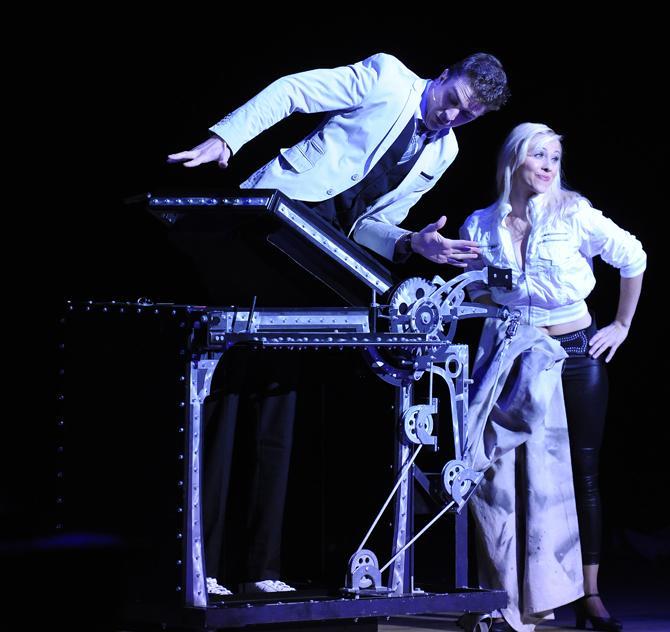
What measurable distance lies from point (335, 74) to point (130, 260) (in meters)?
1.24

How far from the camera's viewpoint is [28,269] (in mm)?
4207

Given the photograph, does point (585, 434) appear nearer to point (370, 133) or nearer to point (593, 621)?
point (593, 621)

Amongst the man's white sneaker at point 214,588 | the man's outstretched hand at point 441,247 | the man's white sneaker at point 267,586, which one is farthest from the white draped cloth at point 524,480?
the man's white sneaker at point 214,588

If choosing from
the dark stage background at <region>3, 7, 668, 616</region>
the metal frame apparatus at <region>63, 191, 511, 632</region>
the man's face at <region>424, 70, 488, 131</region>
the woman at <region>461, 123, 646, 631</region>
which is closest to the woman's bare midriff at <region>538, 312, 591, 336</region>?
the woman at <region>461, 123, 646, 631</region>

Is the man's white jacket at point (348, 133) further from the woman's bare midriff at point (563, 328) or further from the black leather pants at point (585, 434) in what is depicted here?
the black leather pants at point (585, 434)

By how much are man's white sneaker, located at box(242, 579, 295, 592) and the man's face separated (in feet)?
4.36

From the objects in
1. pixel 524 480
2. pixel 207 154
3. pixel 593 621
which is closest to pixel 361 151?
pixel 207 154

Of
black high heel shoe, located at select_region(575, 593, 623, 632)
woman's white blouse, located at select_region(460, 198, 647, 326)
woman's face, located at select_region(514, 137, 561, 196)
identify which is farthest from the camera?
woman's face, located at select_region(514, 137, 561, 196)

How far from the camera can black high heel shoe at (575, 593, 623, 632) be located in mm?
3434

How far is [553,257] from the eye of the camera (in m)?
3.62

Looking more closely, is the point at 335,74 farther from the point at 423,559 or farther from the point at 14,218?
the point at 423,559

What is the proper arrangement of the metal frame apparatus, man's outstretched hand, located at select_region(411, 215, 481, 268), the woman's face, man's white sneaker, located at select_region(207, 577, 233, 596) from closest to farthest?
the metal frame apparatus < man's white sneaker, located at select_region(207, 577, 233, 596) < man's outstretched hand, located at select_region(411, 215, 481, 268) < the woman's face

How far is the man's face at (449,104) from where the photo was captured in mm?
3309

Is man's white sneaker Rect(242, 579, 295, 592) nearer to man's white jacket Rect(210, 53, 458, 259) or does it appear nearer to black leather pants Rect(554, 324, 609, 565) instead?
man's white jacket Rect(210, 53, 458, 259)
